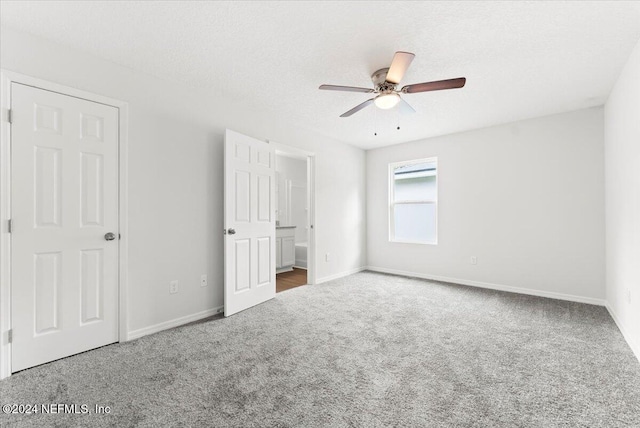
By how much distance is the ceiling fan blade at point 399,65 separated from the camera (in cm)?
207

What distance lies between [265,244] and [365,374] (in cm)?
215

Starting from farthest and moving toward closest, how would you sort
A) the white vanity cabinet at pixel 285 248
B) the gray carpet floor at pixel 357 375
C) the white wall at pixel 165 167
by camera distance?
the white vanity cabinet at pixel 285 248 → the white wall at pixel 165 167 → the gray carpet floor at pixel 357 375

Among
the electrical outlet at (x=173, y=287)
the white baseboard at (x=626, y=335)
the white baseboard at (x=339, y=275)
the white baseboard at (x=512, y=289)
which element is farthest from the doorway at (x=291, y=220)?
the white baseboard at (x=626, y=335)

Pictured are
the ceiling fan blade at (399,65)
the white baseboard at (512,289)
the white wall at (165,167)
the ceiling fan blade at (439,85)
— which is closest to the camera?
the ceiling fan blade at (399,65)

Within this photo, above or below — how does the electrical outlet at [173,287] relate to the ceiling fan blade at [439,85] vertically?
below

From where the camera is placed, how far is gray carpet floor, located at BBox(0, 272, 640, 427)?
5.23ft

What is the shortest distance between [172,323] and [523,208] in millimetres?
4736

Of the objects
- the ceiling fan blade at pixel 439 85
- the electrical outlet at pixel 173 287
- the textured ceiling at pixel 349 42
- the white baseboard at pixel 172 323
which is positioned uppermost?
the textured ceiling at pixel 349 42

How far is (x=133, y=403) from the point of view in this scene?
1695mm

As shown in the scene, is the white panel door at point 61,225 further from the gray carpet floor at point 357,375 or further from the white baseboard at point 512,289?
the white baseboard at point 512,289

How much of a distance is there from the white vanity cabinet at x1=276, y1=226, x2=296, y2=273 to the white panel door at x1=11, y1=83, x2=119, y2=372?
3.46m

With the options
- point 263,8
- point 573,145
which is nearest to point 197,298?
point 263,8

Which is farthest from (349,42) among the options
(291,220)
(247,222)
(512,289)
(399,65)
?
(291,220)

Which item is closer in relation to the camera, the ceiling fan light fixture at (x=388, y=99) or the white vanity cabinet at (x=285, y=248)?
the ceiling fan light fixture at (x=388, y=99)
